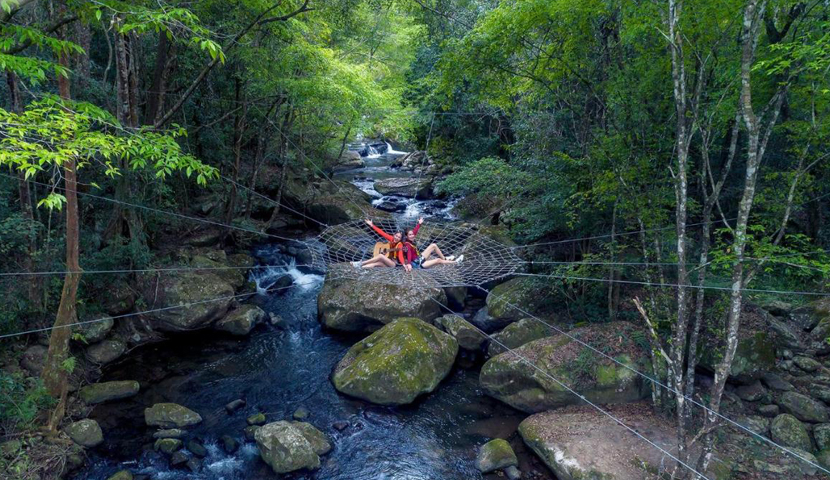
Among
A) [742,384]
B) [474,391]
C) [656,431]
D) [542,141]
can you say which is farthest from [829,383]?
[542,141]

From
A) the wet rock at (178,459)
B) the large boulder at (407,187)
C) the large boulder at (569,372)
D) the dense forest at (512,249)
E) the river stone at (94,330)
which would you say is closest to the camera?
the dense forest at (512,249)

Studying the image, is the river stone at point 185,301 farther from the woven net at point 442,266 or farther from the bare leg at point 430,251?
the bare leg at point 430,251

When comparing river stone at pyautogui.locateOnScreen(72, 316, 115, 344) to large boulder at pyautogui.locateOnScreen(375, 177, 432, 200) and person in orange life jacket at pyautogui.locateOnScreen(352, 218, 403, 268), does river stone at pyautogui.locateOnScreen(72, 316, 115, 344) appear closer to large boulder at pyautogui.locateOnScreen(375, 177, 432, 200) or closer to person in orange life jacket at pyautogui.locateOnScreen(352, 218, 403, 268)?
person in orange life jacket at pyautogui.locateOnScreen(352, 218, 403, 268)

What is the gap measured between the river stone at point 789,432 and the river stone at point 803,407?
16 cm

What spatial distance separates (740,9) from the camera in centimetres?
412

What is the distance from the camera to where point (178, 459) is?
5.21 m

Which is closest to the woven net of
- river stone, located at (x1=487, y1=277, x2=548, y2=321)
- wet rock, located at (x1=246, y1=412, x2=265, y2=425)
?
river stone, located at (x1=487, y1=277, x2=548, y2=321)

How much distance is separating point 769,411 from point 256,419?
6.46 m

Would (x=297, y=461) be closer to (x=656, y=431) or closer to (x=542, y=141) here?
(x=656, y=431)

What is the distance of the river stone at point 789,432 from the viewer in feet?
16.9

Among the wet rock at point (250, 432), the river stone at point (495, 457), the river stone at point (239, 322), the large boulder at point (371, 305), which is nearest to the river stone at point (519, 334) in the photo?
the large boulder at point (371, 305)

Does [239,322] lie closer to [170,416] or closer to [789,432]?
[170,416]

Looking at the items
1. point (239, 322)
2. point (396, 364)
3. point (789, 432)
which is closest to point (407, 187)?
point (239, 322)

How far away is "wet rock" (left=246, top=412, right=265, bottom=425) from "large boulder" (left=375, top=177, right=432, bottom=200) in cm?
901
